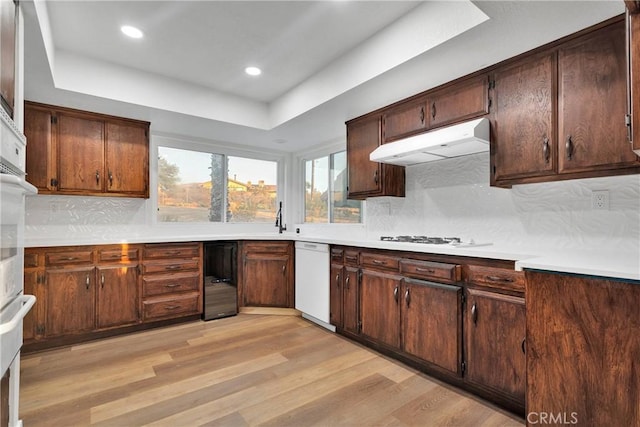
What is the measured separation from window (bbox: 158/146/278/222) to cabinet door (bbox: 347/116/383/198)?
1884mm

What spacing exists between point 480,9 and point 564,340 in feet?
5.68

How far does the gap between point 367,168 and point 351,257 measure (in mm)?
973

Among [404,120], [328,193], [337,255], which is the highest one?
[404,120]

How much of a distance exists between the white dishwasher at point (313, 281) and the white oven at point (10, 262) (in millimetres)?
2359

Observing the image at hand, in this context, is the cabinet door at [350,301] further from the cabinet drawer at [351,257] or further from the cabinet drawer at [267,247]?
the cabinet drawer at [267,247]

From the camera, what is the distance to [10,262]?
4.12 feet

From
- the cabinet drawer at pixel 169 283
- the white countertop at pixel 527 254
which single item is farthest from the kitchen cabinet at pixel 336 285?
the cabinet drawer at pixel 169 283

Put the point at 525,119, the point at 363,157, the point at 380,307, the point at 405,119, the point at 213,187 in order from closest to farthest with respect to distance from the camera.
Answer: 1. the point at 525,119
2. the point at 380,307
3. the point at 405,119
4. the point at 363,157
5. the point at 213,187

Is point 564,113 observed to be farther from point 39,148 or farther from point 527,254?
point 39,148

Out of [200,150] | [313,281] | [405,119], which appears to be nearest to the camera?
[405,119]

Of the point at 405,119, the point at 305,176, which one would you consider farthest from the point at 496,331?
the point at 305,176

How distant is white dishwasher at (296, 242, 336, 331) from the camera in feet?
11.0

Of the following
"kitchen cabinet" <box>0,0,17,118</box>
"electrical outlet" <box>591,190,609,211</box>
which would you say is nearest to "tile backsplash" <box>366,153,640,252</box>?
"electrical outlet" <box>591,190,609,211</box>

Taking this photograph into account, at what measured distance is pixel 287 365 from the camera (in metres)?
2.50
